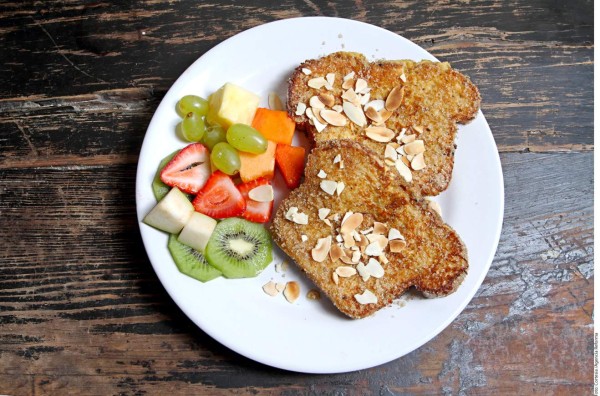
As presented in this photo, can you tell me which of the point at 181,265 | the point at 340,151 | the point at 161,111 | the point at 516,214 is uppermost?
the point at 161,111

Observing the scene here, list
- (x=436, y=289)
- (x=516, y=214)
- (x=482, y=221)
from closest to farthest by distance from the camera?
(x=436, y=289) → (x=482, y=221) → (x=516, y=214)

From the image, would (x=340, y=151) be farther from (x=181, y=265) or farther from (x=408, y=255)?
(x=181, y=265)

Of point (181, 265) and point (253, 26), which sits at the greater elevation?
point (253, 26)

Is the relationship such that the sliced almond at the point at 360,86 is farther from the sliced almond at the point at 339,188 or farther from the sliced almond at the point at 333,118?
the sliced almond at the point at 339,188

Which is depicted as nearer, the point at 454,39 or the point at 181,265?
the point at 181,265

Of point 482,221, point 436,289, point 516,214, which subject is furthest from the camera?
point 516,214

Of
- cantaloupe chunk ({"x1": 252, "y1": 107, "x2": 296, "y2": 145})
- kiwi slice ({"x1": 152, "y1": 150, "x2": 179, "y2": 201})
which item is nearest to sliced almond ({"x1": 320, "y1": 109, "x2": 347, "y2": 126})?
cantaloupe chunk ({"x1": 252, "y1": 107, "x2": 296, "y2": 145})

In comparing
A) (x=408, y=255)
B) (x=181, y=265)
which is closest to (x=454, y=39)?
(x=408, y=255)

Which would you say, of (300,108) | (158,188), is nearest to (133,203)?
(158,188)
